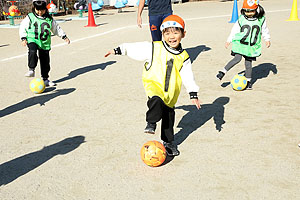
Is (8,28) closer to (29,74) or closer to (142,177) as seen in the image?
(29,74)

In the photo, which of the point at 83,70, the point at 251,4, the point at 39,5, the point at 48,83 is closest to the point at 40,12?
the point at 39,5

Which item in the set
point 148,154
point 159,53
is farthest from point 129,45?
point 148,154

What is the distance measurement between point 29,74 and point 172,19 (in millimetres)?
4427

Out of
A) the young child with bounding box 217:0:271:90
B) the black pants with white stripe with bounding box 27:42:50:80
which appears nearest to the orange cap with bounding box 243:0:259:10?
the young child with bounding box 217:0:271:90

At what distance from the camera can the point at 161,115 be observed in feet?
13.5

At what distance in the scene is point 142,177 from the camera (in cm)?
388

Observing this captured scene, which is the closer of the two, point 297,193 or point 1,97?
point 297,193

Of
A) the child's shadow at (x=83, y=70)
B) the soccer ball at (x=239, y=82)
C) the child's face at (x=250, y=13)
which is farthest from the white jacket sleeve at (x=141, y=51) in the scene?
the child's shadow at (x=83, y=70)

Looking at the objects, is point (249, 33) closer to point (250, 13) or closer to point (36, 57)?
point (250, 13)

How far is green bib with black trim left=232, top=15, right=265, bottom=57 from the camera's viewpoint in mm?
6875

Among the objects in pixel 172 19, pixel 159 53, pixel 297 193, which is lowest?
pixel 297 193

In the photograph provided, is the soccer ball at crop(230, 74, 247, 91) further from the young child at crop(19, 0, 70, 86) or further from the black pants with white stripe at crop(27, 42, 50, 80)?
the black pants with white stripe at crop(27, 42, 50, 80)

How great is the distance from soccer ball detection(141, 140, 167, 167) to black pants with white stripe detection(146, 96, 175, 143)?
0.27 meters

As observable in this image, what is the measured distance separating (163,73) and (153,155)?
0.93 metres
